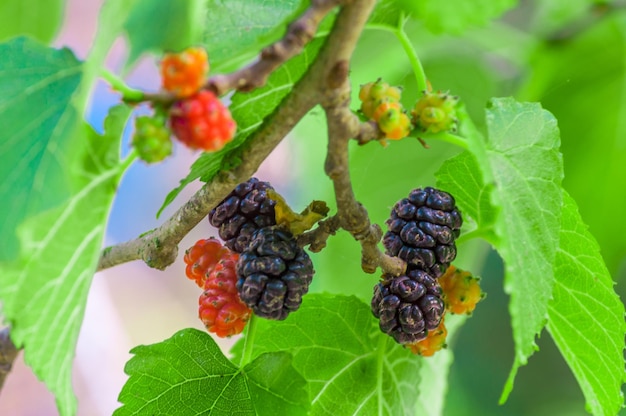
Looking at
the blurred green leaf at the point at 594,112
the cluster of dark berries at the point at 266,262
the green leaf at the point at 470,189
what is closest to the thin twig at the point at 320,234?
the cluster of dark berries at the point at 266,262

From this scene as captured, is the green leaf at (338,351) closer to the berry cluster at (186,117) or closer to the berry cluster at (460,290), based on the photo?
the berry cluster at (460,290)

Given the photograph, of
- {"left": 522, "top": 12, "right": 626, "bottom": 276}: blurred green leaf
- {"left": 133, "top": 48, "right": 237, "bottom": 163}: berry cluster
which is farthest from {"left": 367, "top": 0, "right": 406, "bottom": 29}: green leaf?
{"left": 522, "top": 12, "right": 626, "bottom": 276}: blurred green leaf

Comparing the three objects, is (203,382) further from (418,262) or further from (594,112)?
(594,112)

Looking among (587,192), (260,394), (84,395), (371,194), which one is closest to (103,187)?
(260,394)

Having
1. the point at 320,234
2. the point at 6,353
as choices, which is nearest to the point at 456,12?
the point at 320,234

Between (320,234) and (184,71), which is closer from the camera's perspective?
(184,71)

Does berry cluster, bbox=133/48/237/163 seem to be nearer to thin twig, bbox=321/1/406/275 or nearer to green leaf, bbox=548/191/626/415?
thin twig, bbox=321/1/406/275
